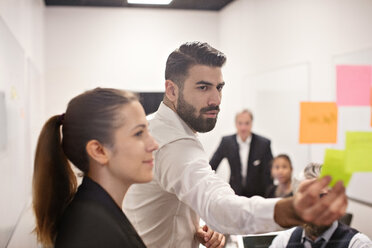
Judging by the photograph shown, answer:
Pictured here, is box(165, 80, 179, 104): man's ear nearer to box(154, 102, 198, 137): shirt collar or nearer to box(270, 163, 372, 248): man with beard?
box(154, 102, 198, 137): shirt collar

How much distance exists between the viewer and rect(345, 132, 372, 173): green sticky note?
57cm

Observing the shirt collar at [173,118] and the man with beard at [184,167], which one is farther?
the shirt collar at [173,118]

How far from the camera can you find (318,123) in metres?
0.75

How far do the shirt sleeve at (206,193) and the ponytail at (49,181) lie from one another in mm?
162

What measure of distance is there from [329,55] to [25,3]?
1060 millimetres

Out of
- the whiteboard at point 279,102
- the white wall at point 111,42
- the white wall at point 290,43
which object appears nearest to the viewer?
the white wall at point 111,42

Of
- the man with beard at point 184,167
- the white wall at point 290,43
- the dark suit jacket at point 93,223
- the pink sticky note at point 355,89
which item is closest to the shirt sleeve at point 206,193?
the man with beard at point 184,167

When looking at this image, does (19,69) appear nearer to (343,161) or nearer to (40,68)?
(40,68)

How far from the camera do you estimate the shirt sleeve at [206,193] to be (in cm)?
56

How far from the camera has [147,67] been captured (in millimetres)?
939

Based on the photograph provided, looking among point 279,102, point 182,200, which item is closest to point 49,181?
point 182,200

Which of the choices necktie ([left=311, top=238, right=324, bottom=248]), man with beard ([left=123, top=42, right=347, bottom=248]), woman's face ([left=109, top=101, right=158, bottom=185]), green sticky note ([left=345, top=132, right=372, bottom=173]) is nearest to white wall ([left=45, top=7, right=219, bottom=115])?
man with beard ([left=123, top=42, right=347, bottom=248])

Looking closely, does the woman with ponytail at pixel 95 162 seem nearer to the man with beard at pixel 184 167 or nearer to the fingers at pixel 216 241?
the man with beard at pixel 184 167

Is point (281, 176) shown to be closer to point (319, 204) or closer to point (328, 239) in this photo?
point (328, 239)
